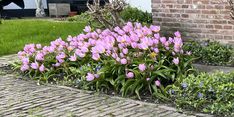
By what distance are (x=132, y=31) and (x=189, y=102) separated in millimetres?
2144

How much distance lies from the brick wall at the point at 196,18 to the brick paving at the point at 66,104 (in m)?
2.46

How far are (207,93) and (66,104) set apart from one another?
166 cm

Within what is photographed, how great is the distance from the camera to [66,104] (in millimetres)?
5664

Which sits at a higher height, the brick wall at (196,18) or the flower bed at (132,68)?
the brick wall at (196,18)

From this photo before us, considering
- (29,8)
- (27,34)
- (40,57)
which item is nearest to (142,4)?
(27,34)

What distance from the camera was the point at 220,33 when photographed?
748cm

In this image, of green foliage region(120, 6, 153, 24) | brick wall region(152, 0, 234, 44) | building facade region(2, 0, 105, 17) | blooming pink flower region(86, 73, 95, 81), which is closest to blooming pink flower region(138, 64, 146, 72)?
blooming pink flower region(86, 73, 95, 81)

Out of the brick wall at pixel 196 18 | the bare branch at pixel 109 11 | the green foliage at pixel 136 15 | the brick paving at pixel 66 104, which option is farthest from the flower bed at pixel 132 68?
the green foliage at pixel 136 15

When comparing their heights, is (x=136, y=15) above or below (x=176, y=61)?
above

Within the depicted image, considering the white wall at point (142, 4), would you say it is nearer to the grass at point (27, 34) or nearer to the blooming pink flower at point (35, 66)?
the grass at point (27, 34)

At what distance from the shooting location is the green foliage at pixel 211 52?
22.8ft

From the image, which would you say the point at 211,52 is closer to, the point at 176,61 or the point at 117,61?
the point at 176,61

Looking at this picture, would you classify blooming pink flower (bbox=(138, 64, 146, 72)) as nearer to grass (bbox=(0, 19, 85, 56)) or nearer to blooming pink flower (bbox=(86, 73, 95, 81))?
blooming pink flower (bbox=(86, 73, 95, 81))

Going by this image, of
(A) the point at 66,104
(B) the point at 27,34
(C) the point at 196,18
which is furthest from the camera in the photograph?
(B) the point at 27,34
